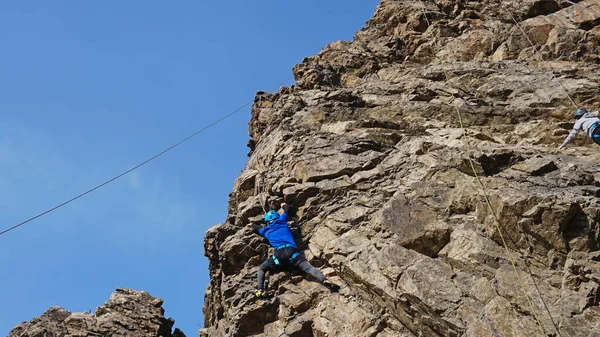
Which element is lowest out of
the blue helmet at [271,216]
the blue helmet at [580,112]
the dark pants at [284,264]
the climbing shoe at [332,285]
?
the blue helmet at [580,112]

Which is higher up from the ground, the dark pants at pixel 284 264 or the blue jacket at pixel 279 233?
the blue jacket at pixel 279 233

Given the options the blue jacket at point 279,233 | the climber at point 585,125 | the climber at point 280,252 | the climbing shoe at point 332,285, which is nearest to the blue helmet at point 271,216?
the climber at point 280,252

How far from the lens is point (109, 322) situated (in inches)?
683

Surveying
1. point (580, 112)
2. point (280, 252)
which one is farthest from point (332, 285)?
point (580, 112)

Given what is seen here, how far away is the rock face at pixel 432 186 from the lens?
1094 centimetres

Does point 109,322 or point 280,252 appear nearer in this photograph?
Result: point 280,252

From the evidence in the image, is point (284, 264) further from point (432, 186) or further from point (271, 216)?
point (432, 186)

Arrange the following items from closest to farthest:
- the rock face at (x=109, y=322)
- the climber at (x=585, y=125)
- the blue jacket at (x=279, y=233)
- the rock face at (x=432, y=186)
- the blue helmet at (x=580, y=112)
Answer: the rock face at (x=432, y=186)
the climber at (x=585, y=125)
the blue jacket at (x=279, y=233)
the blue helmet at (x=580, y=112)
the rock face at (x=109, y=322)

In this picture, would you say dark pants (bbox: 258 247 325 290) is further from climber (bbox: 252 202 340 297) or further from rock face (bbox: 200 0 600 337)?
rock face (bbox: 200 0 600 337)

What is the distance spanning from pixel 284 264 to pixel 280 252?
270 millimetres

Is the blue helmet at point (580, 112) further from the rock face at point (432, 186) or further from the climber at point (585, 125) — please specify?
the rock face at point (432, 186)

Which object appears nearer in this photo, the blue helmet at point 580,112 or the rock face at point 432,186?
the rock face at point 432,186

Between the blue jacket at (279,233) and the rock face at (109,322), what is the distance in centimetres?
581

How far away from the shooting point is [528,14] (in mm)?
19312
